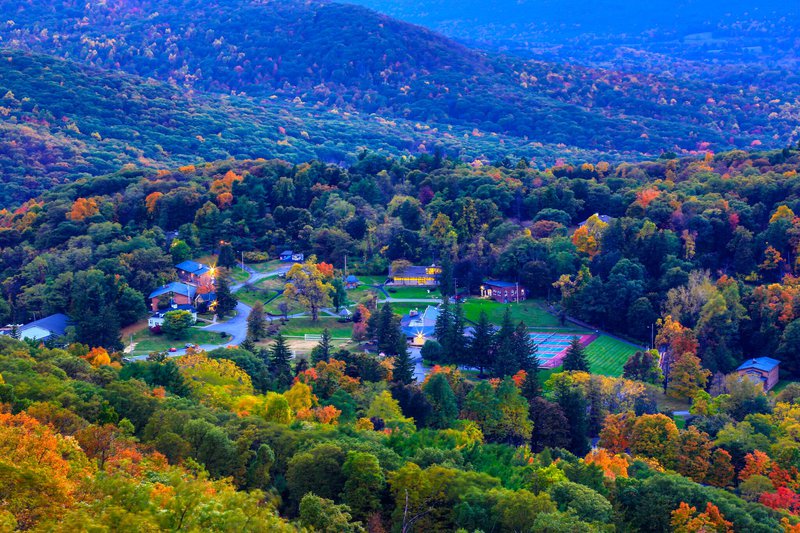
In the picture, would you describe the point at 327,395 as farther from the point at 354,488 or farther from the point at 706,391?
the point at 706,391

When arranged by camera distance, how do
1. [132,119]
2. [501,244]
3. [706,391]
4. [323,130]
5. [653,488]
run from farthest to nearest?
[323,130], [132,119], [501,244], [706,391], [653,488]

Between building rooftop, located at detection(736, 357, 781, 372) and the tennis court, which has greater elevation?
building rooftop, located at detection(736, 357, 781, 372)

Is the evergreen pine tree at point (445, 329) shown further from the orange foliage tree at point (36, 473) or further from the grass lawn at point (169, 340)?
the orange foliage tree at point (36, 473)

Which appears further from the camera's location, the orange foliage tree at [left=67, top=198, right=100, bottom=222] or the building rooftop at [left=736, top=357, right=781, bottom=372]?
the orange foliage tree at [left=67, top=198, right=100, bottom=222]

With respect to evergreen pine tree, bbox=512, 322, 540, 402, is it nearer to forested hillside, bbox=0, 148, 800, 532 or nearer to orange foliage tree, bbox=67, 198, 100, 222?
forested hillside, bbox=0, 148, 800, 532

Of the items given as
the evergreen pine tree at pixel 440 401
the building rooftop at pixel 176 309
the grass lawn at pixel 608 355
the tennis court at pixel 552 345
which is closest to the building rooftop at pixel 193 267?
the building rooftop at pixel 176 309

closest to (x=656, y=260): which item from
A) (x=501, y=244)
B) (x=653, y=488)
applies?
(x=501, y=244)

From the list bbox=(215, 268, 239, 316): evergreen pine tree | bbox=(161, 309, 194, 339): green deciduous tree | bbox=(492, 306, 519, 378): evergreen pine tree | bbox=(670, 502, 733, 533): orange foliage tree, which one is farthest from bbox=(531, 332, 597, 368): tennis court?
bbox=(670, 502, 733, 533): orange foliage tree
